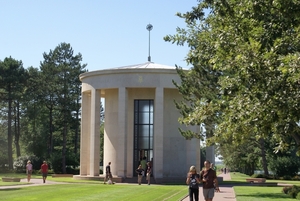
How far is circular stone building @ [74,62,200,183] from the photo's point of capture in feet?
136

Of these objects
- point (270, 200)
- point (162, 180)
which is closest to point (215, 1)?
point (270, 200)

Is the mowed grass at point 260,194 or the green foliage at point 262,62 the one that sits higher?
the green foliage at point 262,62

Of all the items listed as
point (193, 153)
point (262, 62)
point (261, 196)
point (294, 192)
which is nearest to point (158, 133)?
point (193, 153)

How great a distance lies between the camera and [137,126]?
44219mm

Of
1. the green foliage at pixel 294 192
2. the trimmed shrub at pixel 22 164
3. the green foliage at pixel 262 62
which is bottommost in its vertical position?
the green foliage at pixel 294 192

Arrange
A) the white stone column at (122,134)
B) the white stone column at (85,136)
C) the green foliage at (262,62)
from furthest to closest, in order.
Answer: the white stone column at (85,136) < the white stone column at (122,134) < the green foliage at (262,62)

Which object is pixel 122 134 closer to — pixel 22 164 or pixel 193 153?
pixel 193 153

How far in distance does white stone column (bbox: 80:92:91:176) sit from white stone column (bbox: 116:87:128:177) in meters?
5.07

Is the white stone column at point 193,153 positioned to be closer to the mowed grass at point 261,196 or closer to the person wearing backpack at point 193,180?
the mowed grass at point 261,196

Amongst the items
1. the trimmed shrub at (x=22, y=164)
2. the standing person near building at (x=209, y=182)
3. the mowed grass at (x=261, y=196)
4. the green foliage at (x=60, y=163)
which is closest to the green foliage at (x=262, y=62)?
the standing person near building at (x=209, y=182)

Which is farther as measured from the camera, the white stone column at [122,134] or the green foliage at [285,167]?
the green foliage at [285,167]

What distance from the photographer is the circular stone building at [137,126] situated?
41.5 meters

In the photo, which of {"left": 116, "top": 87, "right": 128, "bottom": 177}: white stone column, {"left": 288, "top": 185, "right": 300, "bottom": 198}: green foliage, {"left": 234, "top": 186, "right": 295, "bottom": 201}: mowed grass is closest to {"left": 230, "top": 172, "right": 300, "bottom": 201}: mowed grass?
{"left": 234, "top": 186, "right": 295, "bottom": 201}: mowed grass

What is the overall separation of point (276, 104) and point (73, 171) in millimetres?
53973
